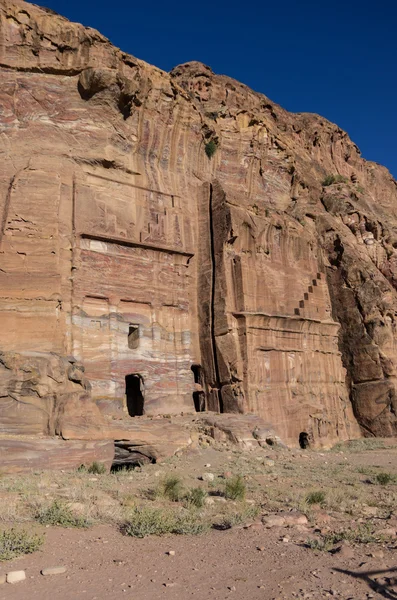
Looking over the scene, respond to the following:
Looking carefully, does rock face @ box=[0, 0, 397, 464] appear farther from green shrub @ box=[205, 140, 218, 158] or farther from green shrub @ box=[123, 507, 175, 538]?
green shrub @ box=[123, 507, 175, 538]

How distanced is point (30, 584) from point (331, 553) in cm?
393

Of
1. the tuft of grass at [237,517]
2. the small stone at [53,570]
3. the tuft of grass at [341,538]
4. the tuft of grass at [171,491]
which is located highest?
the tuft of grass at [171,491]

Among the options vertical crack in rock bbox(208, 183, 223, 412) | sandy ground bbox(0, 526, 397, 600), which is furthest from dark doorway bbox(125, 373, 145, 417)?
sandy ground bbox(0, 526, 397, 600)

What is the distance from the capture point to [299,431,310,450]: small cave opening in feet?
85.8

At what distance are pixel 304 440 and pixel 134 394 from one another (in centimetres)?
900

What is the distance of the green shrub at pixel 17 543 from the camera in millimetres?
6961

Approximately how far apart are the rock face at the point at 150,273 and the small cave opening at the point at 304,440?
477 mm

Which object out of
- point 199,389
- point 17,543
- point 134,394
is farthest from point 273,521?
point 199,389

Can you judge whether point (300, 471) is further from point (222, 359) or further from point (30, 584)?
point (30, 584)

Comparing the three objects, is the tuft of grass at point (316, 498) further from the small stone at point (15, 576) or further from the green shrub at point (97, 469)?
the small stone at point (15, 576)

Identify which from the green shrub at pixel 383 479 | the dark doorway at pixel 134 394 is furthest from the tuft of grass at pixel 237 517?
the dark doorway at pixel 134 394

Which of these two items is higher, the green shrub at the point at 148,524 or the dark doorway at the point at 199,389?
the dark doorway at the point at 199,389

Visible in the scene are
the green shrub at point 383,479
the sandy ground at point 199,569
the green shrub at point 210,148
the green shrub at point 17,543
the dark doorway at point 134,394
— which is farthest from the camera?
the green shrub at point 210,148

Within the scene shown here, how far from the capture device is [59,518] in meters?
8.82
